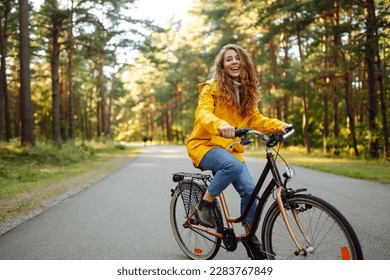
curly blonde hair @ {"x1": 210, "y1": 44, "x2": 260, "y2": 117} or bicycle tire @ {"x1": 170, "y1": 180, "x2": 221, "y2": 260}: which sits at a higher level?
curly blonde hair @ {"x1": 210, "y1": 44, "x2": 260, "y2": 117}

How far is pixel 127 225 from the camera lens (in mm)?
5336

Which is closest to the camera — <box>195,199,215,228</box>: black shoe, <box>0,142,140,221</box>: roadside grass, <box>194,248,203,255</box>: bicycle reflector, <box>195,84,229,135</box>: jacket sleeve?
<box>195,84,229,135</box>: jacket sleeve

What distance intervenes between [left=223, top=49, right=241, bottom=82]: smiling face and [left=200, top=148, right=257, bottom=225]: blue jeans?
67 cm

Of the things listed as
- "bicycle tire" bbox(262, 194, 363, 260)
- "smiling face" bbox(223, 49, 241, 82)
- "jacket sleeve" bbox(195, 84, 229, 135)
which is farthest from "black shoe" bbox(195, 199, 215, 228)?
"smiling face" bbox(223, 49, 241, 82)

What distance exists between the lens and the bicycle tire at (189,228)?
148 inches

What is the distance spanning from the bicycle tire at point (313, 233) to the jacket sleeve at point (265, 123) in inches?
26.2

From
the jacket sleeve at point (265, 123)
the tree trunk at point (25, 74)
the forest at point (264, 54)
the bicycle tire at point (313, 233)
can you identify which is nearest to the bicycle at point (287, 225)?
the bicycle tire at point (313, 233)

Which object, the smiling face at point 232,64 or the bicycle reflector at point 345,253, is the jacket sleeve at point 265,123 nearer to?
the smiling face at point 232,64

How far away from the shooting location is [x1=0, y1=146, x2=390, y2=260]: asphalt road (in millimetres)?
3916

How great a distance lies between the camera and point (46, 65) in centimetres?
3569

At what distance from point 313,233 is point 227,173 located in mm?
844


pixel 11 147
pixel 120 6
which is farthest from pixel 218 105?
pixel 120 6

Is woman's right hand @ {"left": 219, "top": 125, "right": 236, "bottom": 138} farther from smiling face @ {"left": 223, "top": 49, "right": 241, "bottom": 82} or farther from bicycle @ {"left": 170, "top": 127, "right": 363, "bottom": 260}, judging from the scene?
smiling face @ {"left": 223, "top": 49, "right": 241, "bottom": 82}

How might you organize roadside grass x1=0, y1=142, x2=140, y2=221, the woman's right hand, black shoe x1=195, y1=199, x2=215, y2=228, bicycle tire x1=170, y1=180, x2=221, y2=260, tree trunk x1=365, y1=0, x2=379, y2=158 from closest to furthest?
the woman's right hand → black shoe x1=195, y1=199, x2=215, y2=228 → bicycle tire x1=170, y1=180, x2=221, y2=260 → roadside grass x1=0, y1=142, x2=140, y2=221 → tree trunk x1=365, y1=0, x2=379, y2=158
